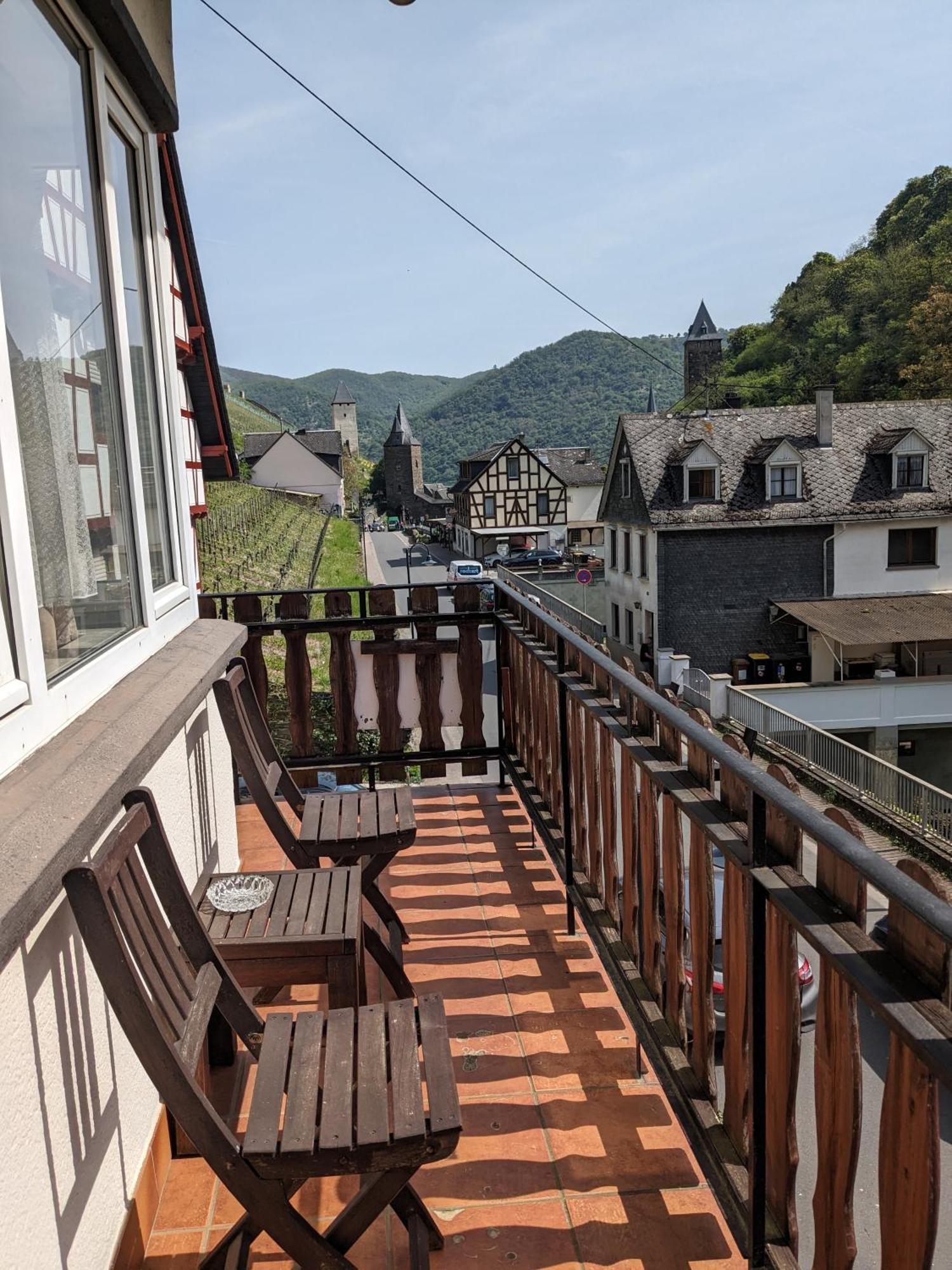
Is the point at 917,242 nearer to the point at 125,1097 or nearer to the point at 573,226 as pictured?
the point at 573,226

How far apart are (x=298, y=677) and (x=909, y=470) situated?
26.9 m

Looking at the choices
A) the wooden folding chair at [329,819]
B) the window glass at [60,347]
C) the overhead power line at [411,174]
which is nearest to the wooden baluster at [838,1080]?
the window glass at [60,347]

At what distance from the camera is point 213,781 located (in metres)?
3.05

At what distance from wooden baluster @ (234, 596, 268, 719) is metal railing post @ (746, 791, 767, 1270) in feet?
8.98

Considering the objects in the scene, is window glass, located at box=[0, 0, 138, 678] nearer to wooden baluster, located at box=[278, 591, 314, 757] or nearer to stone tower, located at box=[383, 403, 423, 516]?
wooden baluster, located at box=[278, 591, 314, 757]

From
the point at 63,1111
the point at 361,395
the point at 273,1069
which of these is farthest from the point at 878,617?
the point at 361,395

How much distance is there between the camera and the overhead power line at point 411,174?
15.5ft

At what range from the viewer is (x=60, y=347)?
182cm

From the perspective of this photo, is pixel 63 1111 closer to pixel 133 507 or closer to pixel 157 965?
pixel 157 965

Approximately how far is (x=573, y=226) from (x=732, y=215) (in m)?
25.2

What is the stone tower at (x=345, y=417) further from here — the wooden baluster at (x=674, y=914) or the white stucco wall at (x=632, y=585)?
the wooden baluster at (x=674, y=914)

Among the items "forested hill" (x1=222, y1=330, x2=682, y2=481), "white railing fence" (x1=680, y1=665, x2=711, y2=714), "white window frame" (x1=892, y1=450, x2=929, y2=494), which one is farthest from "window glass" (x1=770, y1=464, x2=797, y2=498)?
"forested hill" (x1=222, y1=330, x2=682, y2=481)

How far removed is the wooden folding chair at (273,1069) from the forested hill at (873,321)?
153 feet

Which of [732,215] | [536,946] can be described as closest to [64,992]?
[536,946]
